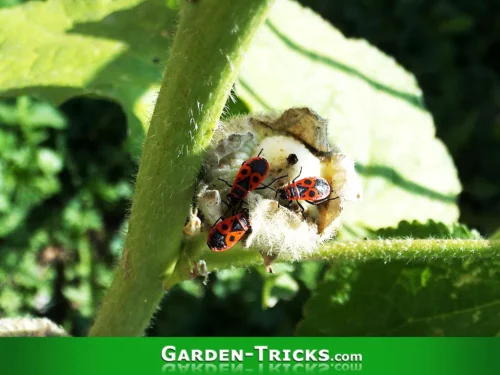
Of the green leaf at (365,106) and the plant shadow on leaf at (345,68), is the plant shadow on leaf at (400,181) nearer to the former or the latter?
the green leaf at (365,106)

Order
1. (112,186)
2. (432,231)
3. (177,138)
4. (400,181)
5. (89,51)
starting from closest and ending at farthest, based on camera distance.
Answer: (177,138) → (432,231) → (89,51) → (400,181) → (112,186)

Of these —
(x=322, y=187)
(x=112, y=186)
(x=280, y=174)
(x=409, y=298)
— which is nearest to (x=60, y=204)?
(x=112, y=186)

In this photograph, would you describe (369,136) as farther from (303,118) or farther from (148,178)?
(148,178)

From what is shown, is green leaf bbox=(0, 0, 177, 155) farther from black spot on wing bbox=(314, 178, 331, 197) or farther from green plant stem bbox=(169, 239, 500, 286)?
black spot on wing bbox=(314, 178, 331, 197)

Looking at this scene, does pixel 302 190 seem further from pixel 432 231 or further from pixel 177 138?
pixel 432 231

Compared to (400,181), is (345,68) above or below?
above

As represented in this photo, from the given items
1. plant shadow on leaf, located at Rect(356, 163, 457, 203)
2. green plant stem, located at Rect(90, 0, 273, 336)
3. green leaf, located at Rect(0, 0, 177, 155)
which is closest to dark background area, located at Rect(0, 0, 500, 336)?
plant shadow on leaf, located at Rect(356, 163, 457, 203)
